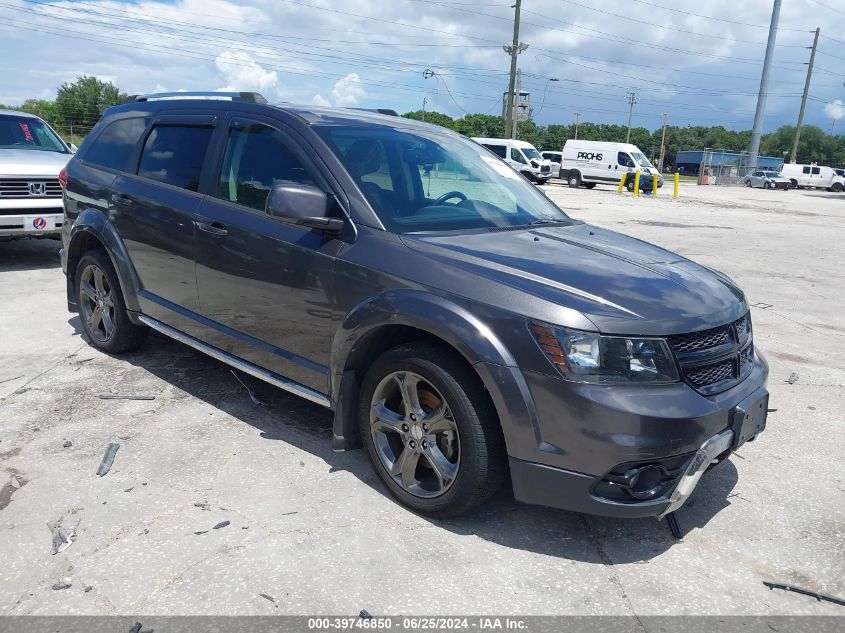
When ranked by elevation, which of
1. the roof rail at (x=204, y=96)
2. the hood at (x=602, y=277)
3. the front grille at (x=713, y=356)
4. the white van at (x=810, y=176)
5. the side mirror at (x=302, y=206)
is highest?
the roof rail at (x=204, y=96)

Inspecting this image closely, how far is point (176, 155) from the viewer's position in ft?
14.4

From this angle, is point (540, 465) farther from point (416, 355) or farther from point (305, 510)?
point (305, 510)

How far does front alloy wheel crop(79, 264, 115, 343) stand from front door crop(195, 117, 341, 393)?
139 centimetres

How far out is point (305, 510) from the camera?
3.20 meters

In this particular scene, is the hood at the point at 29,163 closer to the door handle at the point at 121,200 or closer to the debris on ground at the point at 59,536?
the door handle at the point at 121,200

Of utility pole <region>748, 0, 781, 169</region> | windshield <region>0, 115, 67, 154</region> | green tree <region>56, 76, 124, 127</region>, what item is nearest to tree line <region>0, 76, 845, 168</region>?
green tree <region>56, 76, 124, 127</region>

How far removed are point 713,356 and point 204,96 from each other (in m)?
3.46

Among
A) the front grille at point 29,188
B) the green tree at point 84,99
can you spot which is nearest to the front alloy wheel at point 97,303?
the front grille at point 29,188

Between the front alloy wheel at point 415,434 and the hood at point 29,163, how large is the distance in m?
6.81

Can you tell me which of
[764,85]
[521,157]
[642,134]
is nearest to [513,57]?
[521,157]

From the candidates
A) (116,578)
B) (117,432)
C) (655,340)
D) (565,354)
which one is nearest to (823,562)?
(655,340)

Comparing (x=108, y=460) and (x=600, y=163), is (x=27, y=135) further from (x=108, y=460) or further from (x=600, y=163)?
(x=600, y=163)

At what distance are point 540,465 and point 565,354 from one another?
0.46 meters

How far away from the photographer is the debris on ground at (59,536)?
2847mm
